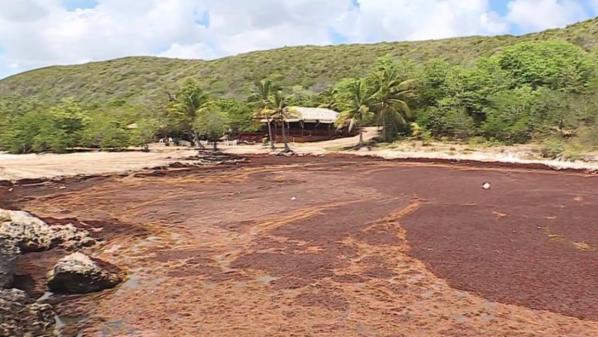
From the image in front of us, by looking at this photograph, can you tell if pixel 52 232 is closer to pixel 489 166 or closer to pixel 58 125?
pixel 489 166

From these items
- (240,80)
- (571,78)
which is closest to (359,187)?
(571,78)

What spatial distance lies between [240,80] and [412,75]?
57.5 m

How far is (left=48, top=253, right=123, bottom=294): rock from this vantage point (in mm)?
12469

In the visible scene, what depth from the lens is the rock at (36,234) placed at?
1570 cm

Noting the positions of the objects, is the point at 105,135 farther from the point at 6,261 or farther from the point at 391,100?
the point at 6,261

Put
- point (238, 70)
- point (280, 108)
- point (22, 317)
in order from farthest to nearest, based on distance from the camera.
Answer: point (238, 70), point (280, 108), point (22, 317)

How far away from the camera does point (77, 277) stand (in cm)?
1251

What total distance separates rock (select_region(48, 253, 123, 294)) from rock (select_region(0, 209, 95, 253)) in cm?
340

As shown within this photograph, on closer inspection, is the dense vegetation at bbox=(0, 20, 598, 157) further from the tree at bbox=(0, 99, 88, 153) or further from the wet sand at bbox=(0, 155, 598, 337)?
the wet sand at bbox=(0, 155, 598, 337)

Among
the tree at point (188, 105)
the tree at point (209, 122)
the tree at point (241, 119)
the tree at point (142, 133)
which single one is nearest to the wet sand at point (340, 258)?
the tree at point (142, 133)

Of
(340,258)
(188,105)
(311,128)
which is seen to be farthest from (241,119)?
(340,258)

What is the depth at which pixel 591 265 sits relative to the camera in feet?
45.0

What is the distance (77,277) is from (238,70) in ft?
341

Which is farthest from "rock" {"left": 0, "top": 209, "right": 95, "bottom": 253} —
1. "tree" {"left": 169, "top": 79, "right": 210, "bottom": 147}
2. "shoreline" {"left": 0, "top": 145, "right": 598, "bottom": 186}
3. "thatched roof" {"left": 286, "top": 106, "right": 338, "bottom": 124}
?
"thatched roof" {"left": 286, "top": 106, "right": 338, "bottom": 124}
